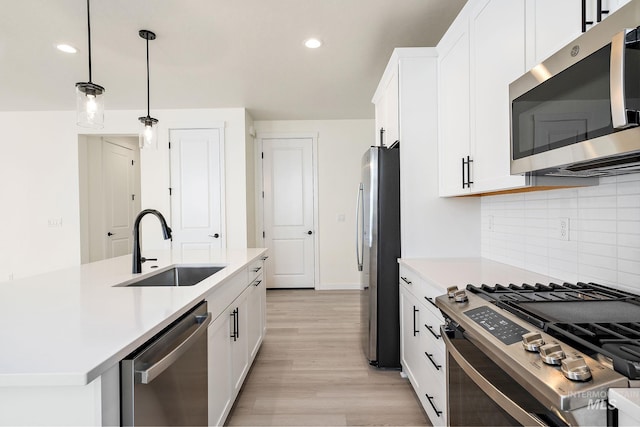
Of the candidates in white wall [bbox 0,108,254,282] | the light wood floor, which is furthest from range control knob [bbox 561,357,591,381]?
white wall [bbox 0,108,254,282]

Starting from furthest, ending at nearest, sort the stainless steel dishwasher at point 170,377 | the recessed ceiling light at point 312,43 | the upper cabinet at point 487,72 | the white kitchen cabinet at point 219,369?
the recessed ceiling light at point 312,43, the white kitchen cabinet at point 219,369, the upper cabinet at point 487,72, the stainless steel dishwasher at point 170,377

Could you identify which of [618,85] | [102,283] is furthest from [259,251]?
[618,85]

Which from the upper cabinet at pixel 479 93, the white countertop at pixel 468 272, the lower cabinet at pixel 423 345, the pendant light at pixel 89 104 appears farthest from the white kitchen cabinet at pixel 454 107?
the pendant light at pixel 89 104

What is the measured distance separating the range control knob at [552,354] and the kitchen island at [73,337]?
3.35 ft

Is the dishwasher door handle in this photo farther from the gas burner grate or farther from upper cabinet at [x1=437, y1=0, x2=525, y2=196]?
upper cabinet at [x1=437, y1=0, x2=525, y2=196]

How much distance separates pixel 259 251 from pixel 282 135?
2.73 meters

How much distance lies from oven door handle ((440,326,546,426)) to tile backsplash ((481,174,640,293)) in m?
0.75

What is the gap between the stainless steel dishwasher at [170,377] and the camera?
36.3 inches

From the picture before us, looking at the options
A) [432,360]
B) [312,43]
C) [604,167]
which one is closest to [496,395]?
[604,167]

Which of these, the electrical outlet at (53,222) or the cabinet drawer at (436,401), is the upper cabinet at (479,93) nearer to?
the cabinet drawer at (436,401)

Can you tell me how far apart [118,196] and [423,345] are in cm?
527

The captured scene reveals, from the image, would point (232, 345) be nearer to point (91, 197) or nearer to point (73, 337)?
point (73, 337)

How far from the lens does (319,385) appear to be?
2.41 metres

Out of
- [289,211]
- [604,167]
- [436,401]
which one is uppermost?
[604,167]
